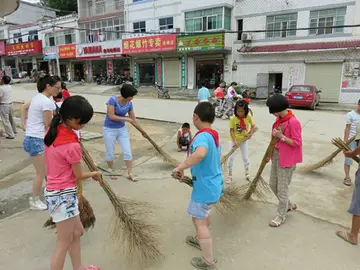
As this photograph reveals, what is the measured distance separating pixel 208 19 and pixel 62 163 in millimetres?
18354

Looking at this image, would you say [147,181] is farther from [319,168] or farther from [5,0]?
[5,0]

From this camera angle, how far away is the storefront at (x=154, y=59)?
1966cm

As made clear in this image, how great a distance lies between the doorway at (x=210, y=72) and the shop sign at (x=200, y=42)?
1.61 m

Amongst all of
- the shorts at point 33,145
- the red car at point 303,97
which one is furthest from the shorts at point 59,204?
the red car at point 303,97

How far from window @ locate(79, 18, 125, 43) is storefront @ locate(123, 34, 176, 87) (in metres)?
2.14

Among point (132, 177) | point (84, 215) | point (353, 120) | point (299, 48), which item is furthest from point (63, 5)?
point (84, 215)

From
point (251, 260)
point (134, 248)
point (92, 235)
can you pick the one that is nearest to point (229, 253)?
point (251, 260)

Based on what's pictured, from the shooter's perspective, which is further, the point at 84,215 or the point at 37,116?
the point at 37,116

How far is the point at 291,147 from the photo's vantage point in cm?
270

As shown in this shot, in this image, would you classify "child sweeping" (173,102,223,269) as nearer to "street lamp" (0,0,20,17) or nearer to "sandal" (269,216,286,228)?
"sandal" (269,216,286,228)

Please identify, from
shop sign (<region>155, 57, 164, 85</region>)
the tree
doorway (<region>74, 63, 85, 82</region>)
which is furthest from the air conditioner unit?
the tree

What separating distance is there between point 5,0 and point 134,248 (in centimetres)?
389

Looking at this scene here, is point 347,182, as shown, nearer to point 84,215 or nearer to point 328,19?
point 84,215

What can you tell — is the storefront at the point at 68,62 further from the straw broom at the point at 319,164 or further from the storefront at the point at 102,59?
the straw broom at the point at 319,164
